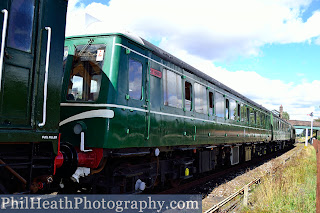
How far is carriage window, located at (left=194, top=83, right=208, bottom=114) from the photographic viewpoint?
30.0ft

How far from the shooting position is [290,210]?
6.22 meters

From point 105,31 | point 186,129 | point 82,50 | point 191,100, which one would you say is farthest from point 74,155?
point 191,100

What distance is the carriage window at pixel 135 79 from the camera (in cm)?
596

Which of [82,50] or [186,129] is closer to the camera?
[82,50]

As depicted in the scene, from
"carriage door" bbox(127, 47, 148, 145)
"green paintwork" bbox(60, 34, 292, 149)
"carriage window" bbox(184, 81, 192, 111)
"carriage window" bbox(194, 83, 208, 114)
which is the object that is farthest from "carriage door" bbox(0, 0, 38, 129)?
"carriage window" bbox(194, 83, 208, 114)

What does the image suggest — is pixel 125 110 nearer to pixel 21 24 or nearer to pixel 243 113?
pixel 21 24

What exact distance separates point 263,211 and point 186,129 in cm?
286

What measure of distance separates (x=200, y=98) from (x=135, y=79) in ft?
12.4

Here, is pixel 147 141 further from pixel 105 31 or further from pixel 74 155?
pixel 105 31

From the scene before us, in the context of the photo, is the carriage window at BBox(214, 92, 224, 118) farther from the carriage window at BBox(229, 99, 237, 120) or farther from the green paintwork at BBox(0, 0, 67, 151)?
the green paintwork at BBox(0, 0, 67, 151)

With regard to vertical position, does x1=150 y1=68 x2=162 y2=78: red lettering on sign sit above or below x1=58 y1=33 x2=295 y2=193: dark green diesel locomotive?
above

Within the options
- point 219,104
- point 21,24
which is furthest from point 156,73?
point 219,104

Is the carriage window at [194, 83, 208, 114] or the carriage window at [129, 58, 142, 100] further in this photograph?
the carriage window at [194, 83, 208, 114]

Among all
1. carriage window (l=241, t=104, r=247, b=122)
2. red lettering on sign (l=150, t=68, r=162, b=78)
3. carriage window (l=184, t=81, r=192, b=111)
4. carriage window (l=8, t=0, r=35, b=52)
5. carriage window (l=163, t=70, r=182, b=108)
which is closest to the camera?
carriage window (l=8, t=0, r=35, b=52)
